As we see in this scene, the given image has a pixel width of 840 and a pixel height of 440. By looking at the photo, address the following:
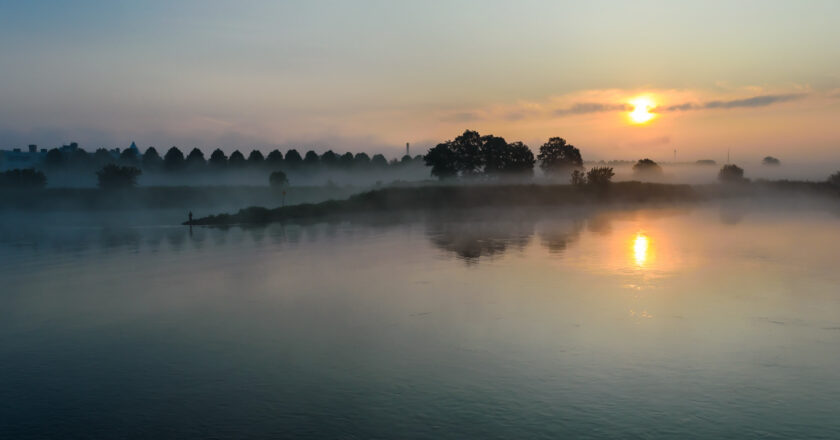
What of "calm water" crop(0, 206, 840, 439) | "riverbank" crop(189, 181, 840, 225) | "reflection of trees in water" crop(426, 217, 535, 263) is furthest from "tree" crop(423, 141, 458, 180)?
"calm water" crop(0, 206, 840, 439)

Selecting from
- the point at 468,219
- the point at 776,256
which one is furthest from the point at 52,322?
the point at 468,219

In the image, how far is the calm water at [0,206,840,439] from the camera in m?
25.7

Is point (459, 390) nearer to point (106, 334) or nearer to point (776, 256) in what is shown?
point (106, 334)

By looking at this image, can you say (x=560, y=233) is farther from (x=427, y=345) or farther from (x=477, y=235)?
(x=427, y=345)

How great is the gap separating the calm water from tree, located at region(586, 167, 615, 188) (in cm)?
11254

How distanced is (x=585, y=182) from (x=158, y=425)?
175603mm

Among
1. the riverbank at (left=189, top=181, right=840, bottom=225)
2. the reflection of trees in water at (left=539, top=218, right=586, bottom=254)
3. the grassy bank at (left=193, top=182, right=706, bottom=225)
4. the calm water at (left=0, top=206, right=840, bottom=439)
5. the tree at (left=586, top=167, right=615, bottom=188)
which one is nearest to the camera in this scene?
the calm water at (left=0, top=206, right=840, bottom=439)

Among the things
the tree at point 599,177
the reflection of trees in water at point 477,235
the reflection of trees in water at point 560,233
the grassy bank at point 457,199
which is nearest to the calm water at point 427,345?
the reflection of trees in water at point 477,235

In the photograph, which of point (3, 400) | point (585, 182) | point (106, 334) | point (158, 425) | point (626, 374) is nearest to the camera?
point (158, 425)

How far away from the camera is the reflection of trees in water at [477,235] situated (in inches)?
3278

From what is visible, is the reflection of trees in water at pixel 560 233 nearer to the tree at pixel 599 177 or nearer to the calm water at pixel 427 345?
the calm water at pixel 427 345

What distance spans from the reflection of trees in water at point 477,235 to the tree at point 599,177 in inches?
2562

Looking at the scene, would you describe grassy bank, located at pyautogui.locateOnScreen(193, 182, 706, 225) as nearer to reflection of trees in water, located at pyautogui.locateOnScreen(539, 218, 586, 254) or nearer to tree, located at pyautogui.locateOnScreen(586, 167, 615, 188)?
tree, located at pyautogui.locateOnScreen(586, 167, 615, 188)

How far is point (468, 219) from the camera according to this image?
138 m
